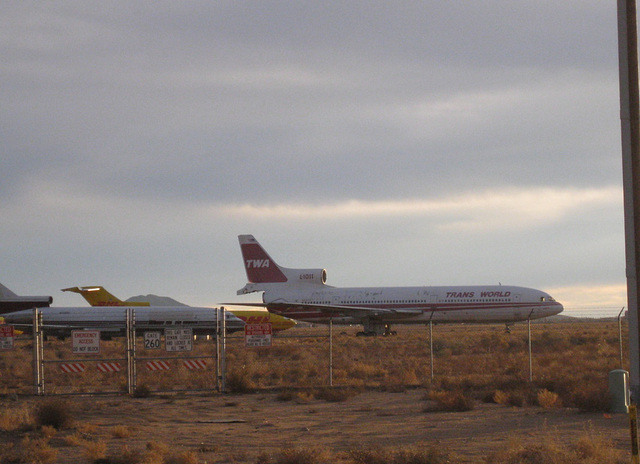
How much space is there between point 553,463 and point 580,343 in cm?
3299

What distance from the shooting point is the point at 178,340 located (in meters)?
20.0

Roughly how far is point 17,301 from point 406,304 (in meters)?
31.9

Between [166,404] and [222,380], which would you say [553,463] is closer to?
[166,404]

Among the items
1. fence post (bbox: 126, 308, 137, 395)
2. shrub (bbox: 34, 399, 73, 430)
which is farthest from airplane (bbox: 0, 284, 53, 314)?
shrub (bbox: 34, 399, 73, 430)

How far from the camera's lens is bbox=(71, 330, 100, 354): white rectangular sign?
19.8 meters

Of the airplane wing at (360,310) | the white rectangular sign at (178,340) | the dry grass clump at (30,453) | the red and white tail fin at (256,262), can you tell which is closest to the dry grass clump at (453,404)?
the white rectangular sign at (178,340)

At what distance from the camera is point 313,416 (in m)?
16.2

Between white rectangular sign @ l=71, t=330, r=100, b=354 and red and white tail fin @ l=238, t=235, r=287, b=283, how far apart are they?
39790 millimetres

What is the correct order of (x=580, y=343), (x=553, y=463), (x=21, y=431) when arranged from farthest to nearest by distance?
(x=580, y=343) < (x=21, y=431) < (x=553, y=463)

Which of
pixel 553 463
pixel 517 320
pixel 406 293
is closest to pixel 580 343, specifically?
pixel 517 320

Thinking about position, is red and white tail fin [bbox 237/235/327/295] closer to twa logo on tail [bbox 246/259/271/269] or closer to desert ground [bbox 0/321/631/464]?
twa logo on tail [bbox 246/259/271/269]

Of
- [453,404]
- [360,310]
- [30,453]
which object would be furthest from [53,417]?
[360,310]

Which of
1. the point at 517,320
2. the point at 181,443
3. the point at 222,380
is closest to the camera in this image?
the point at 181,443

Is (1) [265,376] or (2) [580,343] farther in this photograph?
(2) [580,343]
